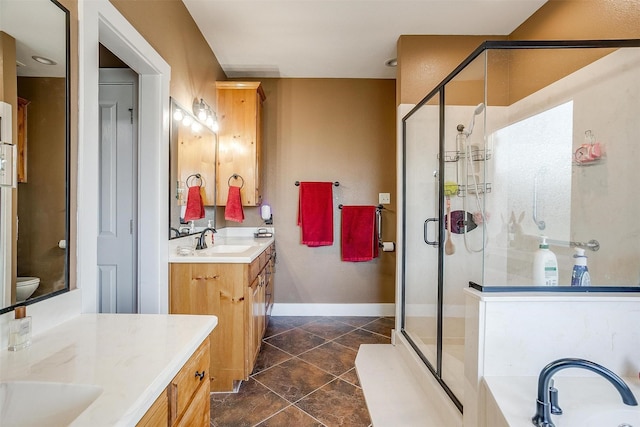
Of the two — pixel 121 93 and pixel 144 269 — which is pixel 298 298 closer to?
pixel 144 269

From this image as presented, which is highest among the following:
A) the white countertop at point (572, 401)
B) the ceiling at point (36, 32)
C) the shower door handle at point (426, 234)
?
the ceiling at point (36, 32)

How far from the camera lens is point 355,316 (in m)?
3.44

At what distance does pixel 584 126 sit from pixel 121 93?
302cm

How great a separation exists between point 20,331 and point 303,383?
5.55ft

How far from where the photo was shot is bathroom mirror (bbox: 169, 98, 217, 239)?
2.10m

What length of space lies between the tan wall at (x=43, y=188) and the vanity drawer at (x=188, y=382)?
1.75 ft

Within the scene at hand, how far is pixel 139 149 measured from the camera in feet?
6.17

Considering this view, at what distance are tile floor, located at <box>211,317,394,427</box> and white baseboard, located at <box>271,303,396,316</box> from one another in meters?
0.30

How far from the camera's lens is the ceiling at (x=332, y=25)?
7.38 ft

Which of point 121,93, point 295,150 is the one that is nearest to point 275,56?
point 295,150

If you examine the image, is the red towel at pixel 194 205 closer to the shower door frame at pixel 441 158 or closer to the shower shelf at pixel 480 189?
the shower door frame at pixel 441 158

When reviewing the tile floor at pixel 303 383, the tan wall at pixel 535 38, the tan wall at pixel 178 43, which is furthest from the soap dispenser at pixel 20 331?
the tan wall at pixel 535 38

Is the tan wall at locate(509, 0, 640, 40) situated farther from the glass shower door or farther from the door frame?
the door frame

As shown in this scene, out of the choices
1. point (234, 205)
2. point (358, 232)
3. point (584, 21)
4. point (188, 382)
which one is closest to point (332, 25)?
point (584, 21)
